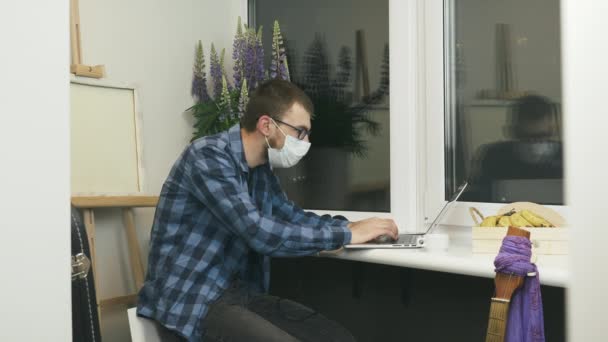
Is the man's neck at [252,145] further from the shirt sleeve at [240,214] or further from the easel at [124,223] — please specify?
the easel at [124,223]

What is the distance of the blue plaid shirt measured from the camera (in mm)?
1790

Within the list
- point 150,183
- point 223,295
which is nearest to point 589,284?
point 223,295

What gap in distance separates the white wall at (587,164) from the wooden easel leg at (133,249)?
2.14m

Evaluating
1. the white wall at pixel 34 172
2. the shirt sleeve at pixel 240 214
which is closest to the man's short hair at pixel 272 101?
the shirt sleeve at pixel 240 214

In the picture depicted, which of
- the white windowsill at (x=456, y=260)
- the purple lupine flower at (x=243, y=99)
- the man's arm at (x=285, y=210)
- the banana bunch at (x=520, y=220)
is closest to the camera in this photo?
the white windowsill at (x=456, y=260)

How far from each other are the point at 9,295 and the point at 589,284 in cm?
63

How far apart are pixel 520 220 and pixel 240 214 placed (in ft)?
2.69

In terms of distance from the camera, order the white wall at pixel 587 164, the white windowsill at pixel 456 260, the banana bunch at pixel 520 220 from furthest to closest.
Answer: the banana bunch at pixel 520 220 < the white windowsill at pixel 456 260 < the white wall at pixel 587 164

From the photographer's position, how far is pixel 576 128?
453mm

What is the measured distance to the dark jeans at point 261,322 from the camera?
5.65 feet

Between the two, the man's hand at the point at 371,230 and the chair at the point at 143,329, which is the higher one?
the man's hand at the point at 371,230

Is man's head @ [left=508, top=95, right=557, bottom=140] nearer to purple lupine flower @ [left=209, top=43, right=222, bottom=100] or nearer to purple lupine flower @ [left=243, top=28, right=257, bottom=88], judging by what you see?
purple lupine flower @ [left=243, top=28, right=257, bottom=88]

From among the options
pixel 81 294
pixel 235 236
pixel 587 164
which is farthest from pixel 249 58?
pixel 587 164

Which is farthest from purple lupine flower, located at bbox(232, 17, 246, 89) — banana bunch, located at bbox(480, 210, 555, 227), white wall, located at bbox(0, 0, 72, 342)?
white wall, located at bbox(0, 0, 72, 342)
